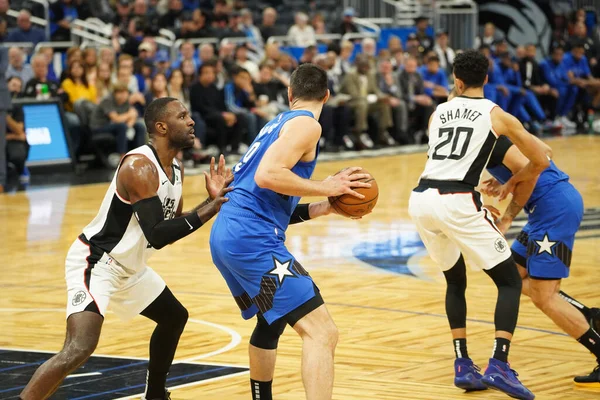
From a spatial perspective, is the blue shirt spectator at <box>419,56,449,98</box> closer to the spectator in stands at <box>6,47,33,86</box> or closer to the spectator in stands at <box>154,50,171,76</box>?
the spectator in stands at <box>154,50,171,76</box>

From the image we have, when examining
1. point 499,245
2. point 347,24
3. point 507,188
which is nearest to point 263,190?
point 499,245

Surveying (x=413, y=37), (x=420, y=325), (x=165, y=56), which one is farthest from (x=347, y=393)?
(x=413, y=37)

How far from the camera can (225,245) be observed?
201 inches

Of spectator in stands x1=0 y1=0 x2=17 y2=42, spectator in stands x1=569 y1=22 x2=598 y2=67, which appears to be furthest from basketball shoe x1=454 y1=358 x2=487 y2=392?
spectator in stands x1=569 y1=22 x2=598 y2=67

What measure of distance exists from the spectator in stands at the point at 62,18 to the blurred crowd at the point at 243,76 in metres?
0.03

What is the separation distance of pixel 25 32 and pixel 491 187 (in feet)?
43.3

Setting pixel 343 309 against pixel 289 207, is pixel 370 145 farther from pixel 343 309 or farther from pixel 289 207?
pixel 289 207

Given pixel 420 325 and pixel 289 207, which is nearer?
pixel 289 207

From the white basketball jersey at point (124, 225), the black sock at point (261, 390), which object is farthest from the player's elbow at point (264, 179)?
the black sock at point (261, 390)

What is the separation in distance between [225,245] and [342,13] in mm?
21185

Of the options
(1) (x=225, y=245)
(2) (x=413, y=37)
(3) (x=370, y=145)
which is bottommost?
(3) (x=370, y=145)

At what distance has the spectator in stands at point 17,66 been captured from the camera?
53.7ft

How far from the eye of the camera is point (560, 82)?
82.5 ft

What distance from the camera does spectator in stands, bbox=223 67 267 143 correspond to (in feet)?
59.8
